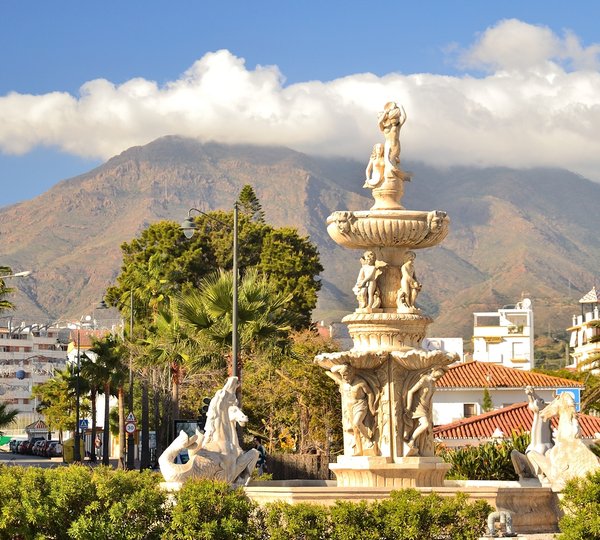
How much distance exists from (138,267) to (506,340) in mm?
94611

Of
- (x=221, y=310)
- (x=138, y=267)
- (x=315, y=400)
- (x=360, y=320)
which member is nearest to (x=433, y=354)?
(x=360, y=320)

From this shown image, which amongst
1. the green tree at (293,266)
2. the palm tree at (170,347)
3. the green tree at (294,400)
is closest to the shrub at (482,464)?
the green tree at (294,400)

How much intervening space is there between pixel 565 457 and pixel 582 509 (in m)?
5.20

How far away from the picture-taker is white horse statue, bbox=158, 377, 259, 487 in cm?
1916

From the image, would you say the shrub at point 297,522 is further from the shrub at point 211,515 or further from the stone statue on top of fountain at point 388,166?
the stone statue on top of fountain at point 388,166

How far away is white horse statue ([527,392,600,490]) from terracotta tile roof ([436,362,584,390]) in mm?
51855

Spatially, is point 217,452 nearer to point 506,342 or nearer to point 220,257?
point 220,257

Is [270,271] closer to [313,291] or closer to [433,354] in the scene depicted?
[313,291]

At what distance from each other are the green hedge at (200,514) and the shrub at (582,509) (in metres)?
1.04

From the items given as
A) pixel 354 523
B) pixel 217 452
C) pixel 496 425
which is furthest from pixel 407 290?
pixel 496 425

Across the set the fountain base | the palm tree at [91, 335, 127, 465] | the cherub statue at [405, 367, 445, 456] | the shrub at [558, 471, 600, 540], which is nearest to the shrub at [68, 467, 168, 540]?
the fountain base

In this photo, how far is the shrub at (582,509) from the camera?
612 inches

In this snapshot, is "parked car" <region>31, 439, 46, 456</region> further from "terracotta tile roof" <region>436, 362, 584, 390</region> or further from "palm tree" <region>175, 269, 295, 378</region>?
"palm tree" <region>175, 269, 295, 378</region>

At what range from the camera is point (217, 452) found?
64.9ft
